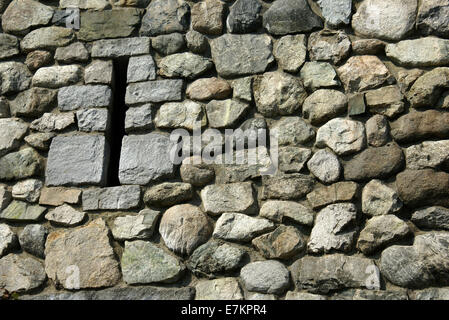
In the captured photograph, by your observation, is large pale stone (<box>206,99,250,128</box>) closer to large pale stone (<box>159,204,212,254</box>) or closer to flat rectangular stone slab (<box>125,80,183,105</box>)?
flat rectangular stone slab (<box>125,80,183,105</box>)

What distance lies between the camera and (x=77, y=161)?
2801 mm

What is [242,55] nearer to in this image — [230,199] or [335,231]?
[230,199]

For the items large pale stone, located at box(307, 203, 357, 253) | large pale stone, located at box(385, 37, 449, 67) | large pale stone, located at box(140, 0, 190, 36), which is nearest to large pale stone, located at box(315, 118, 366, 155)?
large pale stone, located at box(307, 203, 357, 253)

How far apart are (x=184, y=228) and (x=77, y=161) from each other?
74 cm

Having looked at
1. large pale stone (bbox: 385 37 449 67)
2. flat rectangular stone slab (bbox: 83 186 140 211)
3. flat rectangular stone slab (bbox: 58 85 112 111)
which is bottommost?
flat rectangular stone slab (bbox: 83 186 140 211)

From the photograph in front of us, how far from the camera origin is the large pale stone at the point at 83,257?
2514mm

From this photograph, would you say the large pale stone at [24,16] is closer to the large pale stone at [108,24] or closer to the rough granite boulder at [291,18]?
the large pale stone at [108,24]

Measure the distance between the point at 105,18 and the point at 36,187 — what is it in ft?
3.64

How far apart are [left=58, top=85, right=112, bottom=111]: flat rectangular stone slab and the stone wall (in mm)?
12

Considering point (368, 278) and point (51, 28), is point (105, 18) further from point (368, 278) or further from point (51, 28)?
point (368, 278)

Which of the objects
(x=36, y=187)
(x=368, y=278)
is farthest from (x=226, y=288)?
(x=36, y=187)

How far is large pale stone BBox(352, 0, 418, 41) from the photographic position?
2686 millimetres

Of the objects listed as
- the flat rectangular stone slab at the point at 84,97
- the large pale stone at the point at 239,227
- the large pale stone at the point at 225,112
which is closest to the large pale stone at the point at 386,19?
the large pale stone at the point at 225,112

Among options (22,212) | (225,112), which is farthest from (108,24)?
(22,212)
